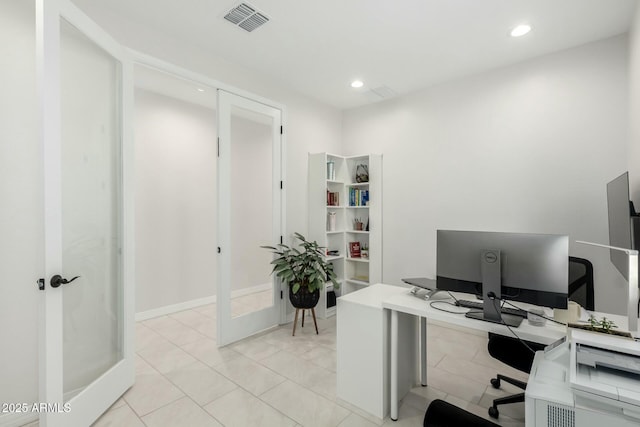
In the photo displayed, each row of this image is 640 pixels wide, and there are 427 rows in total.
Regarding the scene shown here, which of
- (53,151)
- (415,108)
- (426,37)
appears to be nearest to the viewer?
(53,151)

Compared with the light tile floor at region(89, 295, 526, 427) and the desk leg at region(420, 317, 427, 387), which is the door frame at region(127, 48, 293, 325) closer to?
the light tile floor at region(89, 295, 526, 427)

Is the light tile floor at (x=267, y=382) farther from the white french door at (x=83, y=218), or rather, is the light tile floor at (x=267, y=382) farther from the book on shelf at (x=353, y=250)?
the book on shelf at (x=353, y=250)

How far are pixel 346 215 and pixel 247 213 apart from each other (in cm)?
148

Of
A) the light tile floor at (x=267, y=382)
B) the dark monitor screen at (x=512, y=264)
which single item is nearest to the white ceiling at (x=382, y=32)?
the dark monitor screen at (x=512, y=264)

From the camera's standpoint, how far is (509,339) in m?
1.95

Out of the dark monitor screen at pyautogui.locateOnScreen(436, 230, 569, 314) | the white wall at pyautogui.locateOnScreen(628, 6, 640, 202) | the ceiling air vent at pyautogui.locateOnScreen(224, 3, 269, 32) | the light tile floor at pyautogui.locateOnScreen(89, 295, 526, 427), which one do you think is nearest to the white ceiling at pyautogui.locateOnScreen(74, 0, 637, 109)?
the ceiling air vent at pyautogui.locateOnScreen(224, 3, 269, 32)

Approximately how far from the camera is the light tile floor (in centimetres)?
193

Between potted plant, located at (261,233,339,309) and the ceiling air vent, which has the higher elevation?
the ceiling air vent

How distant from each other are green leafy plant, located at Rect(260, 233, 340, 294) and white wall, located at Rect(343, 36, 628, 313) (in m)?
1.13

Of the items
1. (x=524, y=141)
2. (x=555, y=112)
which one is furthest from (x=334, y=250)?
(x=555, y=112)

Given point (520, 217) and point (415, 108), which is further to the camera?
point (415, 108)

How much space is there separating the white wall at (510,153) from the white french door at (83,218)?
3006 millimetres

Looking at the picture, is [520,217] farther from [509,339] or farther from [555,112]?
Answer: [509,339]

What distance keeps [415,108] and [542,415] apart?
3486 mm
